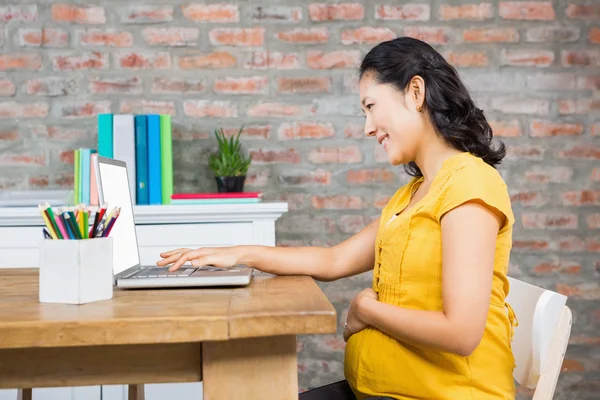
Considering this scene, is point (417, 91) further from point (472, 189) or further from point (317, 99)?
point (317, 99)

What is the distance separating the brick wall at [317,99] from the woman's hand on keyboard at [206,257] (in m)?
1.27

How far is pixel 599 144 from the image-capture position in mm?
2863

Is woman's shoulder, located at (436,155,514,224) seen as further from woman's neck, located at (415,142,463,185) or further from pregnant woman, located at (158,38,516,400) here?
woman's neck, located at (415,142,463,185)

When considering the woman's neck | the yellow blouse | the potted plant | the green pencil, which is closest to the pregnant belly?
the yellow blouse

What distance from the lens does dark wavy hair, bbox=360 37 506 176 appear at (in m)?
Result: 1.41

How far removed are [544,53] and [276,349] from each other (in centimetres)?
228

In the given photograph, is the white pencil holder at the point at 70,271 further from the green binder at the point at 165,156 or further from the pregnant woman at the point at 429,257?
the green binder at the point at 165,156

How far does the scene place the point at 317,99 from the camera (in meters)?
2.80

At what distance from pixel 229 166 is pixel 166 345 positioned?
1.61m

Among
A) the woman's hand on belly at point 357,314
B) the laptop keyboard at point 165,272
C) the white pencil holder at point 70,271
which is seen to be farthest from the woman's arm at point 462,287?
the white pencil holder at point 70,271

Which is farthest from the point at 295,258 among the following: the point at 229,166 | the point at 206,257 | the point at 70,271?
the point at 229,166

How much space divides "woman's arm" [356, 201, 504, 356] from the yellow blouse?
3 cm

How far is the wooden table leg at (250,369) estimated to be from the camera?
1.00 metres

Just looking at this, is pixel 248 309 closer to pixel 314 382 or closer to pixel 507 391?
pixel 507 391
